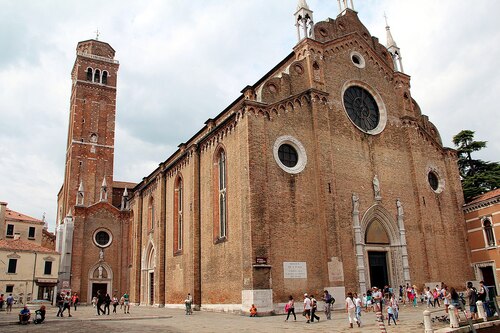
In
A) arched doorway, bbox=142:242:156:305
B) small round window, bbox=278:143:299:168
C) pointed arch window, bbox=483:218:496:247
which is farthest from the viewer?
arched doorway, bbox=142:242:156:305

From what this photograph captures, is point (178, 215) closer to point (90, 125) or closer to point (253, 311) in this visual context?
point (253, 311)

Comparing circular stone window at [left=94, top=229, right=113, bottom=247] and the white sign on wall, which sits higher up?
circular stone window at [left=94, top=229, right=113, bottom=247]

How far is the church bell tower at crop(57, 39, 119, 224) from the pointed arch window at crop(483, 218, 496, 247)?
32983mm

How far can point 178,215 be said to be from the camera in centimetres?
2952

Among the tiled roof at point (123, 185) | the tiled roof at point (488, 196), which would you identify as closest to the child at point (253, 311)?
the tiled roof at point (488, 196)

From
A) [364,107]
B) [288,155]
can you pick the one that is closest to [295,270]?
[288,155]

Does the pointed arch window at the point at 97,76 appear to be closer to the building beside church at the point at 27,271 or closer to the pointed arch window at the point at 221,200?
the building beside church at the point at 27,271

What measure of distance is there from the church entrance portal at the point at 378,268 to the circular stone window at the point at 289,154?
21.0 ft

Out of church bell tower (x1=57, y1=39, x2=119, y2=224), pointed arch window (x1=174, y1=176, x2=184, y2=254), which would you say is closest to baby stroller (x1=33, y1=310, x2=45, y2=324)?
pointed arch window (x1=174, y1=176, x2=184, y2=254)

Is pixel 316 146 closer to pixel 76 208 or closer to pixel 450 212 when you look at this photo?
pixel 450 212

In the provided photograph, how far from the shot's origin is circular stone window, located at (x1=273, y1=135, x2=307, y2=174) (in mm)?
21500

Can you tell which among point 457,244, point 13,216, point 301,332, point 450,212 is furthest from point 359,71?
point 13,216

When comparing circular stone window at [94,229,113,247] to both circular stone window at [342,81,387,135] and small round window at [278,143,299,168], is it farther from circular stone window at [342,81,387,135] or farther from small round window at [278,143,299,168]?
circular stone window at [342,81,387,135]

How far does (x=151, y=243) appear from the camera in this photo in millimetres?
34031
